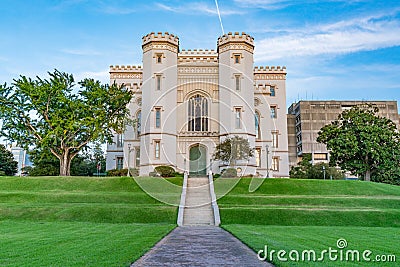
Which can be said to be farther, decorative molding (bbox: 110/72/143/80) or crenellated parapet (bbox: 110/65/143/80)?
decorative molding (bbox: 110/72/143/80)

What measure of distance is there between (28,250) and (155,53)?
1138 inches

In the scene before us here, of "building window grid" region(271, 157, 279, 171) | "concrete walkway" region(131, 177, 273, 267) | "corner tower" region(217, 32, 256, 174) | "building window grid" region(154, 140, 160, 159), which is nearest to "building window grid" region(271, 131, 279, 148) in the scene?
"building window grid" region(271, 157, 279, 171)

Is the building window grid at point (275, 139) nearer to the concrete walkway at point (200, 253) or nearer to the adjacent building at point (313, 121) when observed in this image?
Result: the concrete walkway at point (200, 253)

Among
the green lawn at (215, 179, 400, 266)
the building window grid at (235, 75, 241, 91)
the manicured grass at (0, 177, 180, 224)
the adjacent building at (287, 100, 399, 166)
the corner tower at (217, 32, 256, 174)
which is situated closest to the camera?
the green lawn at (215, 179, 400, 266)

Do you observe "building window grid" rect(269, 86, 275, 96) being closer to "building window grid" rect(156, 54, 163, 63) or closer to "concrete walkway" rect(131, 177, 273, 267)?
"building window grid" rect(156, 54, 163, 63)

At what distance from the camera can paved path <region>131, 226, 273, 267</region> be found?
6.74 meters

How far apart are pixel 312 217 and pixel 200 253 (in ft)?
32.5

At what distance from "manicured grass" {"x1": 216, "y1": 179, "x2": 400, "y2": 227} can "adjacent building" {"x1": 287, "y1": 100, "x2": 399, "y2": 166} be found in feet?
170

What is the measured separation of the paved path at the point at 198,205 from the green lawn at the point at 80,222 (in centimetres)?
69

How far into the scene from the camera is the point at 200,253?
780cm

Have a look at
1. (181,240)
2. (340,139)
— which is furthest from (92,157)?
(181,240)

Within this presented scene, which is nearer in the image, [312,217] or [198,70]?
[312,217]


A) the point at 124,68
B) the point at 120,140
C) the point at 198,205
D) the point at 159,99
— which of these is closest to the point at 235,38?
the point at 159,99

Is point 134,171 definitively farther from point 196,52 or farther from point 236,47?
point 196,52
